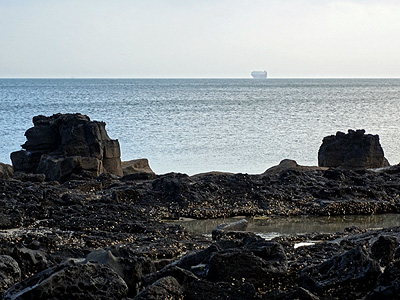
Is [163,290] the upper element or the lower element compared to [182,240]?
upper

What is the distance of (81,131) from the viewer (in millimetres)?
20188

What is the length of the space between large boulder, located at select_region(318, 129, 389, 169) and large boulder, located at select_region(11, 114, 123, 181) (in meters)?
7.10

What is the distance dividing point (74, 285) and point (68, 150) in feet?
45.7

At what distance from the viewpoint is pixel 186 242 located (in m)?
11.0

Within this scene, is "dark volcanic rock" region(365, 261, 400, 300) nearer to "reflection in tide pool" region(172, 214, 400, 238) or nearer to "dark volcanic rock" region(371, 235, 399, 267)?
"dark volcanic rock" region(371, 235, 399, 267)

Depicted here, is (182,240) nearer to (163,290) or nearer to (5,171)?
(163,290)

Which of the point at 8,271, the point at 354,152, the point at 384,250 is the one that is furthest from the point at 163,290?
the point at 354,152

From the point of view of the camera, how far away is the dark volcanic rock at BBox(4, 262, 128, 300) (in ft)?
20.3

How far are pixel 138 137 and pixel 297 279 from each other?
34975mm

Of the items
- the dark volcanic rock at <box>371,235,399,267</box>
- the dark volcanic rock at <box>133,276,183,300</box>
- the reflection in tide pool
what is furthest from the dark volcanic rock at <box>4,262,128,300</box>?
the reflection in tide pool

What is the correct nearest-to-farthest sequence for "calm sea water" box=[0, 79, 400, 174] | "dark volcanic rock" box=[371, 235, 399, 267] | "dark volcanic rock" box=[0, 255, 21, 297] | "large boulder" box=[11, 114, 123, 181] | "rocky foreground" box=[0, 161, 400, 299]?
"rocky foreground" box=[0, 161, 400, 299]
"dark volcanic rock" box=[0, 255, 21, 297]
"dark volcanic rock" box=[371, 235, 399, 267]
"large boulder" box=[11, 114, 123, 181]
"calm sea water" box=[0, 79, 400, 174]

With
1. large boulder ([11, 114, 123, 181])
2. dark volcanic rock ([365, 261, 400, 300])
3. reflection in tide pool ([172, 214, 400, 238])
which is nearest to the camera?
dark volcanic rock ([365, 261, 400, 300])

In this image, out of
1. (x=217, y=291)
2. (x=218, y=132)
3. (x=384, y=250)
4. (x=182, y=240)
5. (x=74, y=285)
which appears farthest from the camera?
(x=218, y=132)

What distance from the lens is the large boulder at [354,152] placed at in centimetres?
2156
